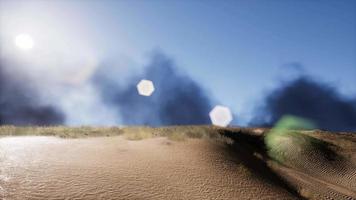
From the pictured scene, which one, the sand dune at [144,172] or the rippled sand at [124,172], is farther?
the sand dune at [144,172]

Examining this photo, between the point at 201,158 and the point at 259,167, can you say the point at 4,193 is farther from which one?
the point at 259,167

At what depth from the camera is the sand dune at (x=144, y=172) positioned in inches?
571

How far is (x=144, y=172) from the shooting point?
17172 millimetres

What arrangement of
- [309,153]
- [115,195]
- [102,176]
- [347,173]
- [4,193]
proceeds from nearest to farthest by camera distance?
[4,193], [115,195], [102,176], [347,173], [309,153]

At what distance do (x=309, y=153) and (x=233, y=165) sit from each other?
47.5ft

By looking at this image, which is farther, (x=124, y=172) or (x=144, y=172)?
(x=144, y=172)

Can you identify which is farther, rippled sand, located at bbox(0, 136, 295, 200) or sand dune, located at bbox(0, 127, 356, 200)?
sand dune, located at bbox(0, 127, 356, 200)

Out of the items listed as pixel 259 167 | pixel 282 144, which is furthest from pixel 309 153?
pixel 259 167

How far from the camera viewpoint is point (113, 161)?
1847cm

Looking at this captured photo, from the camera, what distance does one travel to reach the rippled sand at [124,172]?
46.9 feet

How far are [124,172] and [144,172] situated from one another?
0.98 m

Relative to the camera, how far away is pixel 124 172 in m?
16.8

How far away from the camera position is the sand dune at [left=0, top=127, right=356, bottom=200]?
47.6 ft

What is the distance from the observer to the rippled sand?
14.3m
